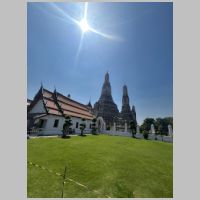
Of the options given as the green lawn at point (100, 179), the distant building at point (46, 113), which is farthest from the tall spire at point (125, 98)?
the green lawn at point (100, 179)

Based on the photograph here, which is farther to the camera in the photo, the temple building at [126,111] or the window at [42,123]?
the temple building at [126,111]

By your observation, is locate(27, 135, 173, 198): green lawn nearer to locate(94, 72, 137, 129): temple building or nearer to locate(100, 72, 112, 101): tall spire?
locate(94, 72, 137, 129): temple building

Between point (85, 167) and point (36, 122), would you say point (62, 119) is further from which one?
point (85, 167)

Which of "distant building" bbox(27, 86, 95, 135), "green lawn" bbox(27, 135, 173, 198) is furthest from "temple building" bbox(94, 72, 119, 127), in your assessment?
"green lawn" bbox(27, 135, 173, 198)

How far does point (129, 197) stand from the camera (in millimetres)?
4359

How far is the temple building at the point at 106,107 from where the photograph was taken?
4361 centimetres

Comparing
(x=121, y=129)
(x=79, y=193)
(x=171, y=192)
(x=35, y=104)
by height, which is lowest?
(x=121, y=129)

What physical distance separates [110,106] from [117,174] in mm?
40007

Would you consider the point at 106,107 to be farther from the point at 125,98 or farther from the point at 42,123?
the point at 42,123

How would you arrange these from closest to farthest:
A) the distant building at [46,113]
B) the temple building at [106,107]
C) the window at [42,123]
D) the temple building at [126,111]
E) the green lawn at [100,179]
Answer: the green lawn at [100,179]
the distant building at [46,113]
the window at [42,123]
the temple building at [106,107]
the temple building at [126,111]

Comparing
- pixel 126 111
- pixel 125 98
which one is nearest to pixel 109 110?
pixel 126 111

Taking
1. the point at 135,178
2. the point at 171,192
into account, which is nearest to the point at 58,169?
the point at 135,178

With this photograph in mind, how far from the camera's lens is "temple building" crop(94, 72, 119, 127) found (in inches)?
1717

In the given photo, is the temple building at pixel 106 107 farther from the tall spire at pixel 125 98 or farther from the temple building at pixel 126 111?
the tall spire at pixel 125 98
